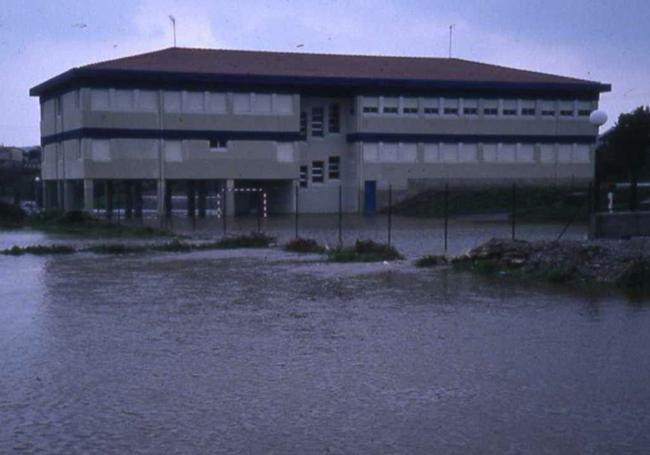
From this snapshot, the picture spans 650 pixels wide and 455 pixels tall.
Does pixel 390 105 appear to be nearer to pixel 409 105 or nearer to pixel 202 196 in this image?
pixel 409 105

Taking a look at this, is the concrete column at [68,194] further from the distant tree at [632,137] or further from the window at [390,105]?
the distant tree at [632,137]

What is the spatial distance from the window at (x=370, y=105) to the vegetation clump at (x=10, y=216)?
23.4 metres

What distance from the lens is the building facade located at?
5516 cm

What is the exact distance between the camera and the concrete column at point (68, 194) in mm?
59625

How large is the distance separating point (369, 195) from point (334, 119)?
20.0 ft

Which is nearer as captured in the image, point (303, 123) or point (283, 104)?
point (283, 104)

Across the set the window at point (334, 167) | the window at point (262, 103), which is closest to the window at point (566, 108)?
the window at point (334, 167)

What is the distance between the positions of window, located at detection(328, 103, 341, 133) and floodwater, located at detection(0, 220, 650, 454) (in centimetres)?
4518

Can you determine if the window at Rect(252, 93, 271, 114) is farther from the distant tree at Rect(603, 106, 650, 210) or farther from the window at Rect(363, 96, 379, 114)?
the distant tree at Rect(603, 106, 650, 210)

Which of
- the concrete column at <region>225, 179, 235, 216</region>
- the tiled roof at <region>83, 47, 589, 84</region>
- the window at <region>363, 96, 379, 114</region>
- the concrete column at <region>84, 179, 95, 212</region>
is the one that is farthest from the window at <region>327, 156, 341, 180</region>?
the concrete column at <region>84, 179, 95, 212</region>

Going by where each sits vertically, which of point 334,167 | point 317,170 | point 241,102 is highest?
point 241,102

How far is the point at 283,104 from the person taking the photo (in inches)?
2312

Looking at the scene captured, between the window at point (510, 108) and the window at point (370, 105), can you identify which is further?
the window at point (510, 108)

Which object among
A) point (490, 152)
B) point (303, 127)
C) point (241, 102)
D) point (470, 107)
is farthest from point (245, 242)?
point (490, 152)
